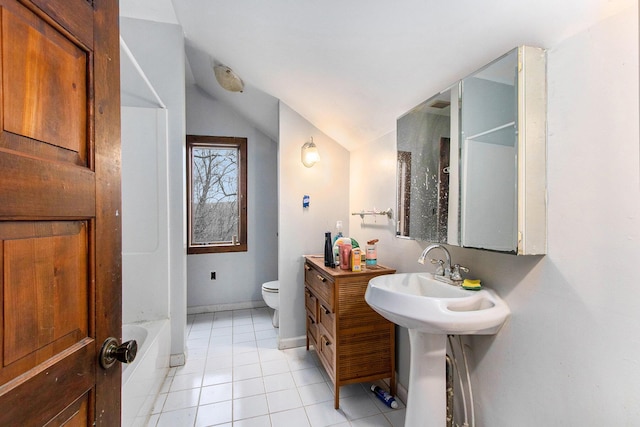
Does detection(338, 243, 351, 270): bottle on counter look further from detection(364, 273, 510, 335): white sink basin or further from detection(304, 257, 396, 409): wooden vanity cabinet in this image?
detection(364, 273, 510, 335): white sink basin

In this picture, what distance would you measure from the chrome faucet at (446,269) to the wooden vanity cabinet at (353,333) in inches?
18.3

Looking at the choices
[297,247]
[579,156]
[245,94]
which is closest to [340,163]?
[297,247]

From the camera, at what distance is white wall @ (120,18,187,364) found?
216cm

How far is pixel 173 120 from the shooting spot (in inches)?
86.1

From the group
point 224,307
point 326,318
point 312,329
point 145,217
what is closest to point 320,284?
point 326,318

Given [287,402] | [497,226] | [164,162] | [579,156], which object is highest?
[164,162]

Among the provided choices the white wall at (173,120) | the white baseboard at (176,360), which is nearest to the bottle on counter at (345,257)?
the white wall at (173,120)

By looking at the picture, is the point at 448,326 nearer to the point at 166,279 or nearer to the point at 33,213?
the point at 33,213

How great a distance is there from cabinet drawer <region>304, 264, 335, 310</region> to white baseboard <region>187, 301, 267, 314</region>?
1341mm

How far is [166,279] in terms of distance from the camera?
2141mm

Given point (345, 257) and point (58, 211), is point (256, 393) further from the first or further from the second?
point (58, 211)

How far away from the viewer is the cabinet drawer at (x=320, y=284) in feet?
5.91

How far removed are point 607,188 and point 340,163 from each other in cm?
190

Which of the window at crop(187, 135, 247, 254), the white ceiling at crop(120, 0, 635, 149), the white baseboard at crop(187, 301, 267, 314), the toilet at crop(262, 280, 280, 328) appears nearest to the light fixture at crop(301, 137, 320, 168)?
the white ceiling at crop(120, 0, 635, 149)
